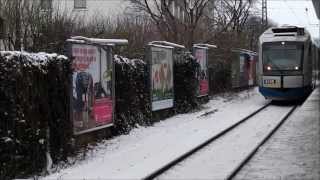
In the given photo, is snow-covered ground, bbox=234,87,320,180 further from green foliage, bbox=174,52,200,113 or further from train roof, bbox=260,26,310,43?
train roof, bbox=260,26,310,43

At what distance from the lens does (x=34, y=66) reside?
945cm

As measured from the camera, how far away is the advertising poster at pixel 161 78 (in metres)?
17.2

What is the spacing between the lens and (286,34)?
86.9ft

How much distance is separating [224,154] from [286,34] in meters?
15.5

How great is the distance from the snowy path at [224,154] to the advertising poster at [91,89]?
2140 millimetres

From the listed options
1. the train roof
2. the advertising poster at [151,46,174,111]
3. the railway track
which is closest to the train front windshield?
the train roof

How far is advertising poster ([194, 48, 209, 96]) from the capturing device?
2353cm

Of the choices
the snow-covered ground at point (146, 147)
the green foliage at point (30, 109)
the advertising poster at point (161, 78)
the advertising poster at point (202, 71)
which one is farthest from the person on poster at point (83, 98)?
the advertising poster at point (202, 71)

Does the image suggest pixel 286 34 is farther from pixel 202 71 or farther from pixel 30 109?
pixel 30 109

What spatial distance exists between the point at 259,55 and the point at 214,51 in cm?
618

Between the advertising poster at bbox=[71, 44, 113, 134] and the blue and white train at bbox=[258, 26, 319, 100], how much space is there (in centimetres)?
1389

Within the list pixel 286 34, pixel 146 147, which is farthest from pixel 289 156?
pixel 286 34

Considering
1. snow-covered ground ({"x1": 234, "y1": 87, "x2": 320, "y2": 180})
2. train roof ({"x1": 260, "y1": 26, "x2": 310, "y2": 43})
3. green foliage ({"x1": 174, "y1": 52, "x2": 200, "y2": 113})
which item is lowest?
snow-covered ground ({"x1": 234, "y1": 87, "x2": 320, "y2": 180})

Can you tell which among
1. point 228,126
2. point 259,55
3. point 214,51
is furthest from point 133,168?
point 214,51
